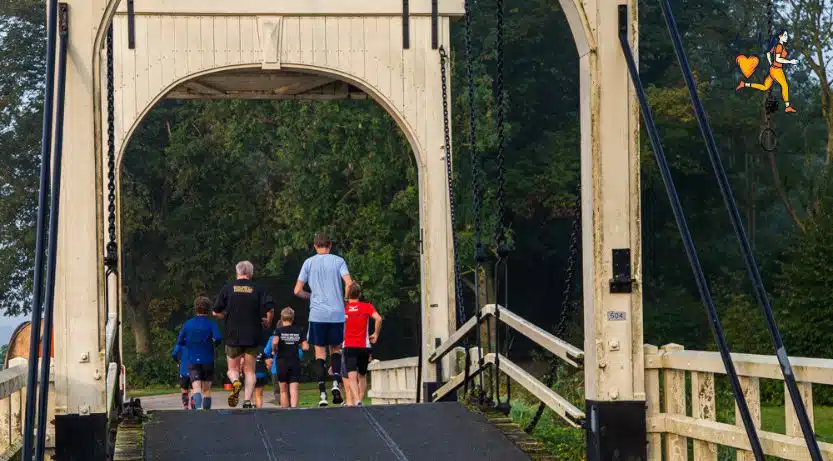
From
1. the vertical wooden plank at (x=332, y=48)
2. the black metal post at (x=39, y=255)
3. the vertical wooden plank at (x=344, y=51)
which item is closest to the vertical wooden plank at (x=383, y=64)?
the vertical wooden plank at (x=344, y=51)

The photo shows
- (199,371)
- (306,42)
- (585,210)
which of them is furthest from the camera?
(199,371)

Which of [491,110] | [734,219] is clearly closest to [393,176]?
[491,110]

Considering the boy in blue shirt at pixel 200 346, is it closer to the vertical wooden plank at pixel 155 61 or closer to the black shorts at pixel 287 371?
the black shorts at pixel 287 371

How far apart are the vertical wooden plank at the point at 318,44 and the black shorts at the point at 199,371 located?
3266mm

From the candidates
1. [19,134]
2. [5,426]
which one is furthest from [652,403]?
[19,134]

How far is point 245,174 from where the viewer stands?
43.8 m

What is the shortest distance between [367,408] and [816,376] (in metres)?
5.10

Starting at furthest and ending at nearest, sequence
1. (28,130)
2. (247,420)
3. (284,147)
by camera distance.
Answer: (28,130)
(284,147)
(247,420)

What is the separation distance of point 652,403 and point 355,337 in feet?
19.6

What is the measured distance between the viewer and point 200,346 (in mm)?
14953

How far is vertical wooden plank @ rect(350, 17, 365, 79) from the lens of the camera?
14766 millimetres

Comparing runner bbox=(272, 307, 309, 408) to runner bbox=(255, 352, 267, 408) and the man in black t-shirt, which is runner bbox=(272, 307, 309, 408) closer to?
runner bbox=(255, 352, 267, 408)

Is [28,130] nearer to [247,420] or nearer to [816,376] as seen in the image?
[247,420]

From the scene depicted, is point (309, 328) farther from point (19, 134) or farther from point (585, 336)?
point (19, 134)
